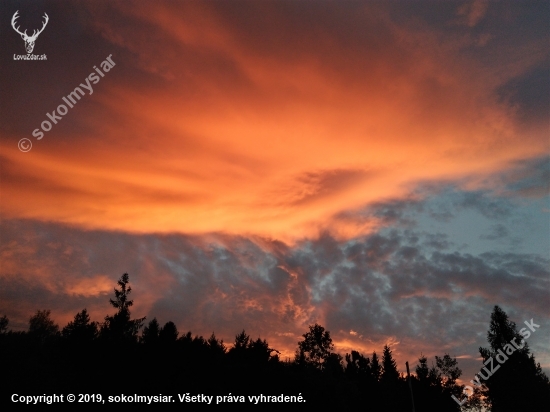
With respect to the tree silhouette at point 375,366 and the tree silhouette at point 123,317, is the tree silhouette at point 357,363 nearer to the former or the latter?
the tree silhouette at point 375,366

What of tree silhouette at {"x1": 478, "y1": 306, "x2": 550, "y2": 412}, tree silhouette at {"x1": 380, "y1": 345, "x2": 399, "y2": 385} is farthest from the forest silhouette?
tree silhouette at {"x1": 380, "y1": 345, "x2": 399, "y2": 385}

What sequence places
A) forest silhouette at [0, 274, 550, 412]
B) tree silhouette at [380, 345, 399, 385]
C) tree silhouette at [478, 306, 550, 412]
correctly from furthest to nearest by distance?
tree silhouette at [380, 345, 399, 385]
tree silhouette at [478, 306, 550, 412]
forest silhouette at [0, 274, 550, 412]

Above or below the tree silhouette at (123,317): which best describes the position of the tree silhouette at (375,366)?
below

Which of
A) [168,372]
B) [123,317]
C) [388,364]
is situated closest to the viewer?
[168,372]

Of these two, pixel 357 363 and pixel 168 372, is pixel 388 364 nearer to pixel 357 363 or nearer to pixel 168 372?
pixel 357 363

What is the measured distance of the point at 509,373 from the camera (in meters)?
65.6

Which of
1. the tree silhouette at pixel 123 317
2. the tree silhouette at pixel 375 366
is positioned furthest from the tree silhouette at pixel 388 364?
the tree silhouette at pixel 123 317

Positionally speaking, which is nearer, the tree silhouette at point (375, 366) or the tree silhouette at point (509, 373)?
the tree silhouette at point (509, 373)

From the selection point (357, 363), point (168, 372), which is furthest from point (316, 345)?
point (168, 372)

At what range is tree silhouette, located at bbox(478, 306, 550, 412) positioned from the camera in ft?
199

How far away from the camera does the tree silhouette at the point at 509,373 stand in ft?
199

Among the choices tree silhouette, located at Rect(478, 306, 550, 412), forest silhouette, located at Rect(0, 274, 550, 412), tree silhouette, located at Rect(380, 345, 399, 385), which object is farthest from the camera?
tree silhouette, located at Rect(380, 345, 399, 385)

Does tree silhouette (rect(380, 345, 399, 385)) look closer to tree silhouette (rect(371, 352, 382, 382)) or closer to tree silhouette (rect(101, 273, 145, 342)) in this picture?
tree silhouette (rect(371, 352, 382, 382))

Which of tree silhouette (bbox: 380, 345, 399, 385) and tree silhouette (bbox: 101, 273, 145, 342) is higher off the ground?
tree silhouette (bbox: 101, 273, 145, 342)
